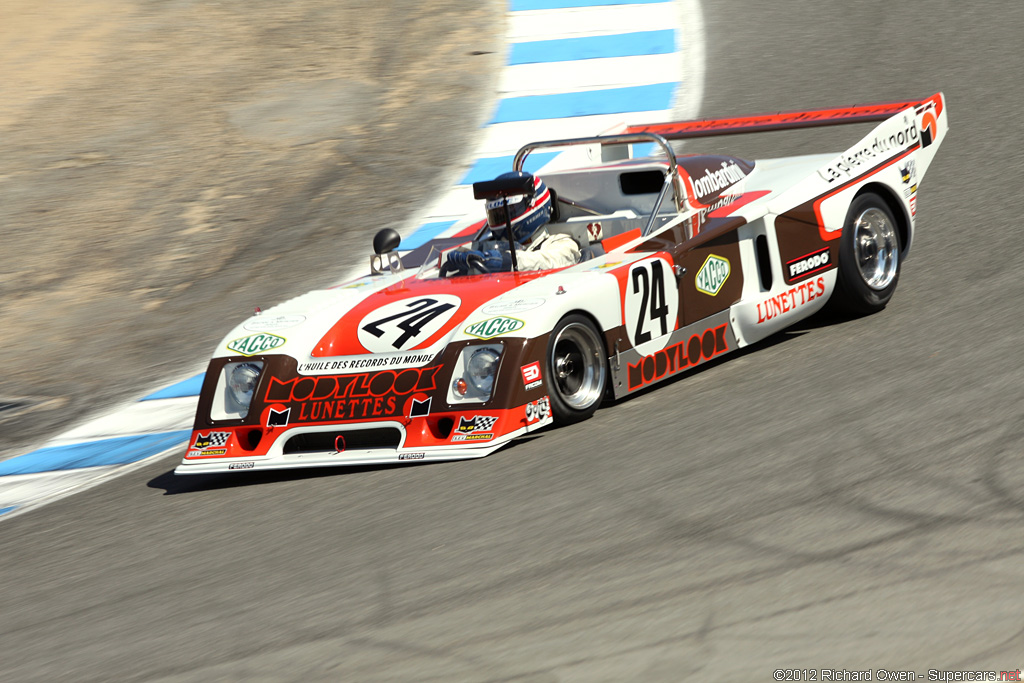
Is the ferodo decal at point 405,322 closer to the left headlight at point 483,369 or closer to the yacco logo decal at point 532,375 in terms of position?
the left headlight at point 483,369

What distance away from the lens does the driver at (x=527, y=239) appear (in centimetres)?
626

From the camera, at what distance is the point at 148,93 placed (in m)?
13.3

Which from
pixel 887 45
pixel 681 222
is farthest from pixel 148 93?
pixel 681 222

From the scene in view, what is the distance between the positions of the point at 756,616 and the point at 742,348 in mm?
3475

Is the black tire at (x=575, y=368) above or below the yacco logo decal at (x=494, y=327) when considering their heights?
below

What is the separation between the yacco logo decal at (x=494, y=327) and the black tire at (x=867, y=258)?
229cm

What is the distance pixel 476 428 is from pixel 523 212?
151 cm

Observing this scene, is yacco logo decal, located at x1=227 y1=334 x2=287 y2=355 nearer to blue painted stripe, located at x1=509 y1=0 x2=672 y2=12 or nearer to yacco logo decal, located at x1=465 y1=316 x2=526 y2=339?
yacco logo decal, located at x1=465 y1=316 x2=526 y2=339

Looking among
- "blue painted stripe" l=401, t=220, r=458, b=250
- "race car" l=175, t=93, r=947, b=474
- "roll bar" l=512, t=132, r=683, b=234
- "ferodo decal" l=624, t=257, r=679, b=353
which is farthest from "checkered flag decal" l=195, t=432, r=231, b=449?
"blue painted stripe" l=401, t=220, r=458, b=250

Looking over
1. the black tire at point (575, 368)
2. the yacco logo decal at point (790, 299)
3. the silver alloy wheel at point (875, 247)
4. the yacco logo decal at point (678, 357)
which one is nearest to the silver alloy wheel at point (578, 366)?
the black tire at point (575, 368)

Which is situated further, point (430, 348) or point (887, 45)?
point (887, 45)

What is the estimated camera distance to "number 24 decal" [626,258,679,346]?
5871 millimetres

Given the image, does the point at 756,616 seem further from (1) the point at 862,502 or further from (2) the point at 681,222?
(2) the point at 681,222

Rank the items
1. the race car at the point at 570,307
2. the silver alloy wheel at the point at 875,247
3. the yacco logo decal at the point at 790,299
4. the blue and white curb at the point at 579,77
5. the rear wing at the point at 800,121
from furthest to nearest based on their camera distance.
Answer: the blue and white curb at the point at 579,77 < the rear wing at the point at 800,121 < the silver alloy wheel at the point at 875,247 < the yacco logo decal at the point at 790,299 < the race car at the point at 570,307
